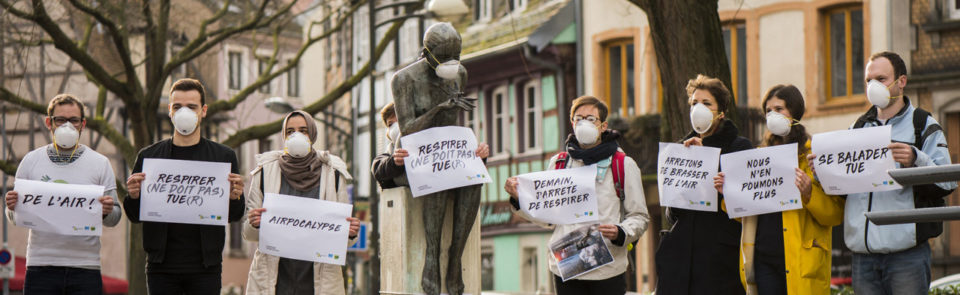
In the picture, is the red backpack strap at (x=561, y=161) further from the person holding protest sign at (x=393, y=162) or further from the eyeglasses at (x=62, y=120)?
the eyeglasses at (x=62, y=120)

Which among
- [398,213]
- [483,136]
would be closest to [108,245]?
[483,136]

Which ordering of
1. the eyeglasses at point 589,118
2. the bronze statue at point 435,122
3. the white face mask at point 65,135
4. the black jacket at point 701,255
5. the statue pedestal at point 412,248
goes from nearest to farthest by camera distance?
the black jacket at point 701,255 → the eyeglasses at point 589,118 → the white face mask at point 65,135 → the bronze statue at point 435,122 → the statue pedestal at point 412,248

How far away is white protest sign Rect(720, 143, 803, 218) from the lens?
891cm

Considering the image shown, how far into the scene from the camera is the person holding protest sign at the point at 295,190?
9805 mm

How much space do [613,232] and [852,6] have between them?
849 inches

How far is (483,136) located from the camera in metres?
40.8

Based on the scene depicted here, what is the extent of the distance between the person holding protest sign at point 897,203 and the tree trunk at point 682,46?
4.51 metres

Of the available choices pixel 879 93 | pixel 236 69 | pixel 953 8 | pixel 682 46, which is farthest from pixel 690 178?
pixel 236 69

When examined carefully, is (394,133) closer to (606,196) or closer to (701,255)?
(606,196)

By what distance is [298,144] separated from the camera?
973 cm

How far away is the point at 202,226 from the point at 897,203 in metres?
4.05

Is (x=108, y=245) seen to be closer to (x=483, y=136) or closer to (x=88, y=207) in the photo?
(x=483, y=136)

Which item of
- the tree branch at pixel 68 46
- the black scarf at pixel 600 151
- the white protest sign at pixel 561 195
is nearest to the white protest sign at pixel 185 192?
the white protest sign at pixel 561 195

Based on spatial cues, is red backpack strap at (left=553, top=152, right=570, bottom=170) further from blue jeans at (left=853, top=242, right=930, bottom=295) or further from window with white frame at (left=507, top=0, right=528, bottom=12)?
window with white frame at (left=507, top=0, right=528, bottom=12)
